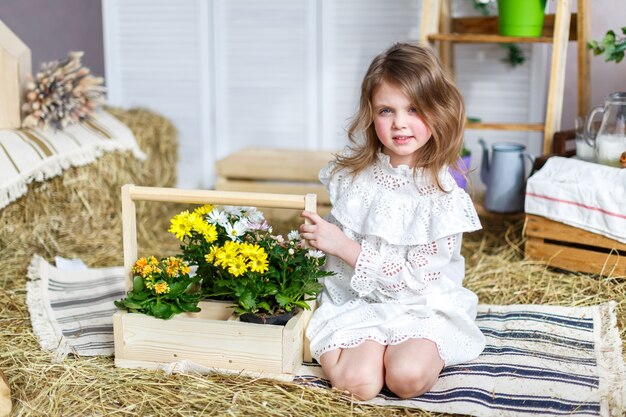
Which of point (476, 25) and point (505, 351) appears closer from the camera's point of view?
point (505, 351)

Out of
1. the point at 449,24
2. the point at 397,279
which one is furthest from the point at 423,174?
the point at 449,24

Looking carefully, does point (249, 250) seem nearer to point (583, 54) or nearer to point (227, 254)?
point (227, 254)

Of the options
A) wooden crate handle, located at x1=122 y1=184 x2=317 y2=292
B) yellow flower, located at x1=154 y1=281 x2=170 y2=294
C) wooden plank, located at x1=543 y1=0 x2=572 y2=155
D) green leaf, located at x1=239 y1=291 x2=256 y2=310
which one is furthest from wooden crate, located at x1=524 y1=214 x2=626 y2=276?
yellow flower, located at x1=154 y1=281 x2=170 y2=294

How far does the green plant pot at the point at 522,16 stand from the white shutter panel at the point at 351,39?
587 millimetres

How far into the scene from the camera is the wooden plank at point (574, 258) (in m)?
2.20

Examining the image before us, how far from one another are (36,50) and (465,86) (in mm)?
1710

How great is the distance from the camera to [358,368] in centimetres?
164

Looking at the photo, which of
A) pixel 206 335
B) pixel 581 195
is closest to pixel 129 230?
pixel 206 335

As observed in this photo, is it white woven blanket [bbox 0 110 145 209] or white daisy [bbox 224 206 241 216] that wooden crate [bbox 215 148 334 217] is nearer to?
white woven blanket [bbox 0 110 145 209]

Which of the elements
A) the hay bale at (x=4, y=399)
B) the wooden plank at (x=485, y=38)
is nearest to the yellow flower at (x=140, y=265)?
the hay bale at (x=4, y=399)

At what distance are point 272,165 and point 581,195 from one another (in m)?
1.28

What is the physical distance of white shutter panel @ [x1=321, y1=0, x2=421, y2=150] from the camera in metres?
3.17

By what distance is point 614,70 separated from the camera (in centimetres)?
287

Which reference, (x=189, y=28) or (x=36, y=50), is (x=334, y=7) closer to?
(x=189, y=28)
